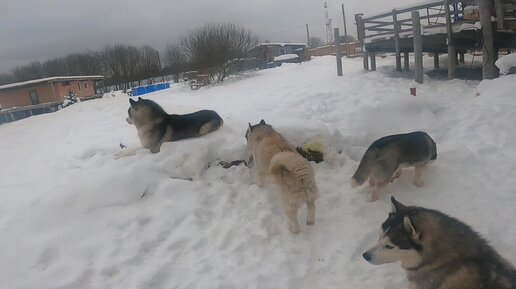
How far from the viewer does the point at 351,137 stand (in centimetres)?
637

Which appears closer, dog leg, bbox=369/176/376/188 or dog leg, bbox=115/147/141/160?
dog leg, bbox=369/176/376/188

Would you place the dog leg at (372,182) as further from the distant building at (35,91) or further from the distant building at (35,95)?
the distant building at (35,91)

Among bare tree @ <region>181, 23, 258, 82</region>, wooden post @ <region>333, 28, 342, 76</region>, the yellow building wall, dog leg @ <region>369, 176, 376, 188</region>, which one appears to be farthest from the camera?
the yellow building wall

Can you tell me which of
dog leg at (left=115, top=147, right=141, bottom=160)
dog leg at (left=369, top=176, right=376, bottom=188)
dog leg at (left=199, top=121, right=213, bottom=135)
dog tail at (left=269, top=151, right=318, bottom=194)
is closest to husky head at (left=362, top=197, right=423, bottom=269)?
dog tail at (left=269, top=151, right=318, bottom=194)

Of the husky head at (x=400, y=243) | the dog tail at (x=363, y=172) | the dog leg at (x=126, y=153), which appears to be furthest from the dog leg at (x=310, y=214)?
the dog leg at (x=126, y=153)

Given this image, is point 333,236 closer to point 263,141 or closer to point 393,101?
point 263,141

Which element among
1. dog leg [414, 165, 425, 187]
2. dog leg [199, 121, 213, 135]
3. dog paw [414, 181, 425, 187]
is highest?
dog leg [199, 121, 213, 135]

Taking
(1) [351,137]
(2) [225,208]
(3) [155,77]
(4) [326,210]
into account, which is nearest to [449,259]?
(4) [326,210]

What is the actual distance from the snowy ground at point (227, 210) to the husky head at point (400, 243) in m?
0.49

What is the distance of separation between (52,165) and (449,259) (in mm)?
7068

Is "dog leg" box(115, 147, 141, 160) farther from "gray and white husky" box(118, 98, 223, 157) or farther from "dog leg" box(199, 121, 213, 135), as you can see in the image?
"dog leg" box(199, 121, 213, 135)

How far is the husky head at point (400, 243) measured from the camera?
2719 mm

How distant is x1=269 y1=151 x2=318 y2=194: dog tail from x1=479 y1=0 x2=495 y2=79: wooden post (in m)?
7.60

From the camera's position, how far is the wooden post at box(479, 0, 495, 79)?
8.73 m
